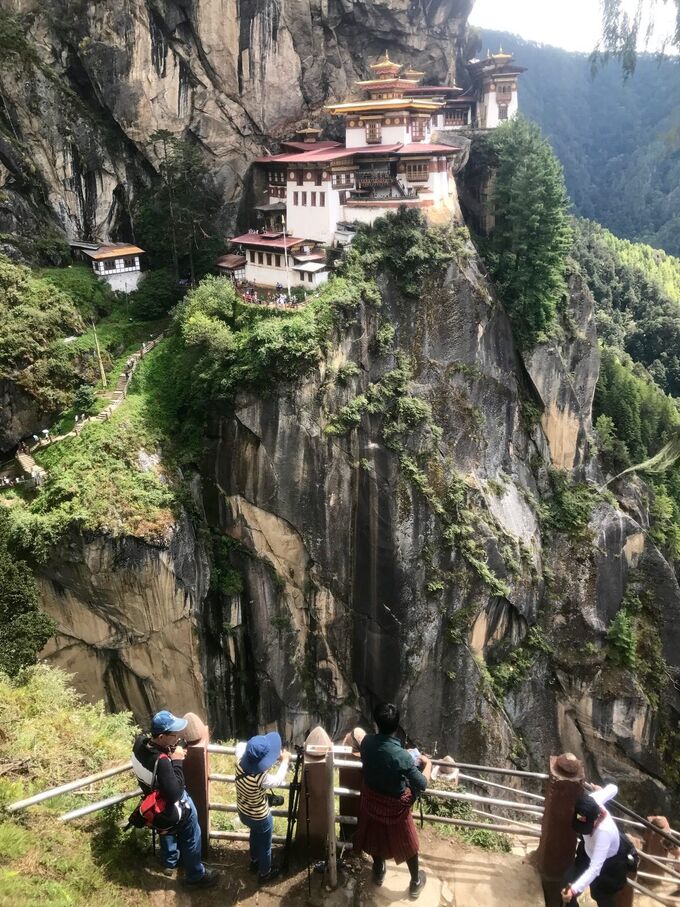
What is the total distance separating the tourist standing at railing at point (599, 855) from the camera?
661cm

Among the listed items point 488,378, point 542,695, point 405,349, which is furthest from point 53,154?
point 542,695

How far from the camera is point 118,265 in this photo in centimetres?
3266

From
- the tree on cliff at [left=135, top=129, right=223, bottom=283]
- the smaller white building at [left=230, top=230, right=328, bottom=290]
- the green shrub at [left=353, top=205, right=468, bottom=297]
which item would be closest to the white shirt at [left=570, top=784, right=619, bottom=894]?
the green shrub at [left=353, top=205, right=468, bottom=297]

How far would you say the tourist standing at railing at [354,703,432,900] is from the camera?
6.88 meters

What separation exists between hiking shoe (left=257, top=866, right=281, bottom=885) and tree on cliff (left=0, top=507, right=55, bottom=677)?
1024 centimetres

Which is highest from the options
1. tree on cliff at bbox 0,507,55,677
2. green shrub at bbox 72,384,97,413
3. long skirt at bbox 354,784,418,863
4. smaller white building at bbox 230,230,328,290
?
smaller white building at bbox 230,230,328,290

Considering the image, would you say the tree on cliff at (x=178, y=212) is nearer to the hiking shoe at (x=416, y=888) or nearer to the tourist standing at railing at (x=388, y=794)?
the tourist standing at railing at (x=388, y=794)

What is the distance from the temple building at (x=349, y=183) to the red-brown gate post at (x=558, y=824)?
24084 mm

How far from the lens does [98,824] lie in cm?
777

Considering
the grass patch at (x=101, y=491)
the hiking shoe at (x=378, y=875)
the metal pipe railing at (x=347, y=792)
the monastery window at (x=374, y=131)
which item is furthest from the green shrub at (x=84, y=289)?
the hiking shoe at (x=378, y=875)

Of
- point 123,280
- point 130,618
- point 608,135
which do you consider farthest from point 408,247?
point 608,135

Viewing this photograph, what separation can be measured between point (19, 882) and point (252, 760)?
8.40ft

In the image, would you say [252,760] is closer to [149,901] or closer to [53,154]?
[149,901]

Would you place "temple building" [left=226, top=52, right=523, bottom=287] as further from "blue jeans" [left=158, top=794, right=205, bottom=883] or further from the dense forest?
the dense forest
